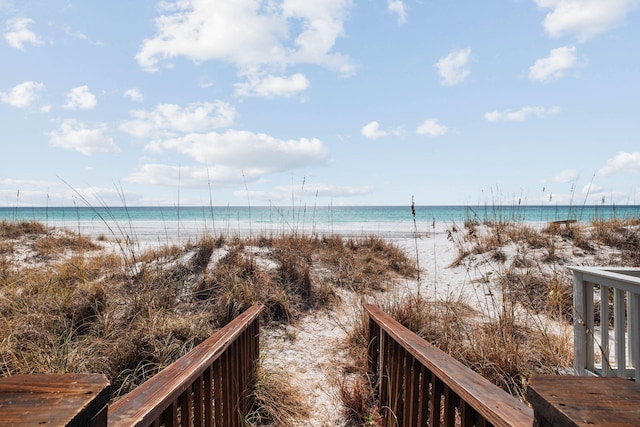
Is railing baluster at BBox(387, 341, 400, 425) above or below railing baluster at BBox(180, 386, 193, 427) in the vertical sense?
below

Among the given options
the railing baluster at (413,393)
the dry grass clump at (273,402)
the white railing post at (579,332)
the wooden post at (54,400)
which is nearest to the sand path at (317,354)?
the dry grass clump at (273,402)

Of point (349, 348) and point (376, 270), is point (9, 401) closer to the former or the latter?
point (349, 348)

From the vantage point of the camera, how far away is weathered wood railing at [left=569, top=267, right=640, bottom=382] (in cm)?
238

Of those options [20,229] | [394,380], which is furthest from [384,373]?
[20,229]

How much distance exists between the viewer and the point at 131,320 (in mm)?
3613

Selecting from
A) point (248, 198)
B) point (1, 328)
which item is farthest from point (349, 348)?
point (248, 198)

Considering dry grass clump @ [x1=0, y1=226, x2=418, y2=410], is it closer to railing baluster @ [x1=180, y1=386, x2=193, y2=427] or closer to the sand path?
the sand path

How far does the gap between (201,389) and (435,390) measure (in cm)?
95

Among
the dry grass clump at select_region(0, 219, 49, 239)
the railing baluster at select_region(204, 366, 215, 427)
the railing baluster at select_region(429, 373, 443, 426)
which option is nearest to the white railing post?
the railing baluster at select_region(429, 373, 443, 426)

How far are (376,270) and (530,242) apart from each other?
3234mm

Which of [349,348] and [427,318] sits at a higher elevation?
[427,318]

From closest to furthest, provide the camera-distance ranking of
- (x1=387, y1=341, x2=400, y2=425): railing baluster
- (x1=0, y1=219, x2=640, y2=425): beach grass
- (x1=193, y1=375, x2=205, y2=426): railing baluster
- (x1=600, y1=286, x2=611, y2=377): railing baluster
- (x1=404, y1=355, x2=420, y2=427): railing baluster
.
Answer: (x1=193, y1=375, x2=205, y2=426): railing baluster → (x1=404, y1=355, x2=420, y2=427): railing baluster → (x1=387, y1=341, x2=400, y2=425): railing baluster → (x1=600, y1=286, x2=611, y2=377): railing baluster → (x1=0, y1=219, x2=640, y2=425): beach grass

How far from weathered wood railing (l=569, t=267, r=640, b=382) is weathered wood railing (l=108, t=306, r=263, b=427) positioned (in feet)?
7.05

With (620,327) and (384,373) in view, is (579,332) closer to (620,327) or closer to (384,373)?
(620,327)
